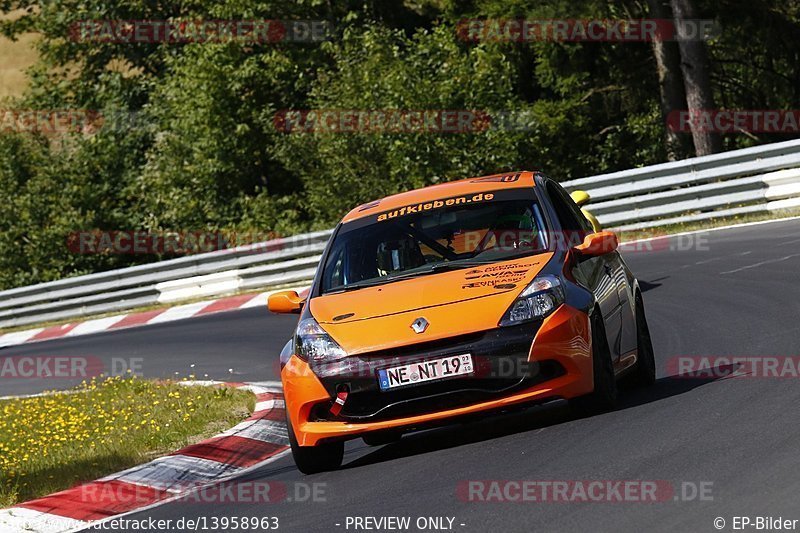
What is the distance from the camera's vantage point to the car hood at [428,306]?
727cm

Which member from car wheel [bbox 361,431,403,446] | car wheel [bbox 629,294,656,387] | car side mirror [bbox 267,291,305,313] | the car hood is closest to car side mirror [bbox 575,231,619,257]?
the car hood

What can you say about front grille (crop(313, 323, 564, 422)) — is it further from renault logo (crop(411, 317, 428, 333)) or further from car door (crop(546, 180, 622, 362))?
car door (crop(546, 180, 622, 362))

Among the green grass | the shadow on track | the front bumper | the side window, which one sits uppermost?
the side window

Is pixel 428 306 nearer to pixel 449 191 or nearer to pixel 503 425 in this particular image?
pixel 503 425

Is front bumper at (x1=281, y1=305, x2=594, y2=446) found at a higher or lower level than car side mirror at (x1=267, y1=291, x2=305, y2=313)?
lower

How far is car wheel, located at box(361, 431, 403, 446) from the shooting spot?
24.3ft

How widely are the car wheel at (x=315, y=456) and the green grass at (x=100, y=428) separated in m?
1.46

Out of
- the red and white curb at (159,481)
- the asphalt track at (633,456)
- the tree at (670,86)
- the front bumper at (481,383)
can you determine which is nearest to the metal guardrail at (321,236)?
the tree at (670,86)

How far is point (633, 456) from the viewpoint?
6.50 m

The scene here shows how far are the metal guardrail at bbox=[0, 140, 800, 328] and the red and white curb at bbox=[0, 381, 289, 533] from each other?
11.3m

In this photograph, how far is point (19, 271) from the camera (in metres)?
33.3

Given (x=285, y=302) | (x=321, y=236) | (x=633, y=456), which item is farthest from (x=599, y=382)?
(x=321, y=236)

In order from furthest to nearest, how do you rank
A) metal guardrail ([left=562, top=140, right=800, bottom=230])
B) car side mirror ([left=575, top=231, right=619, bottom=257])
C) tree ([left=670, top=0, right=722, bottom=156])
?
tree ([left=670, top=0, right=722, bottom=156]) → metal guardrail ([left=562, top=140, right=800, bottom=230]) → car side mirror ([left=575, top=231, right=619, bottom=257])

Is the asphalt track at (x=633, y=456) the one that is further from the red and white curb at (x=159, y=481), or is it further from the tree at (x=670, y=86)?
the tree at (x=670, y=86)
